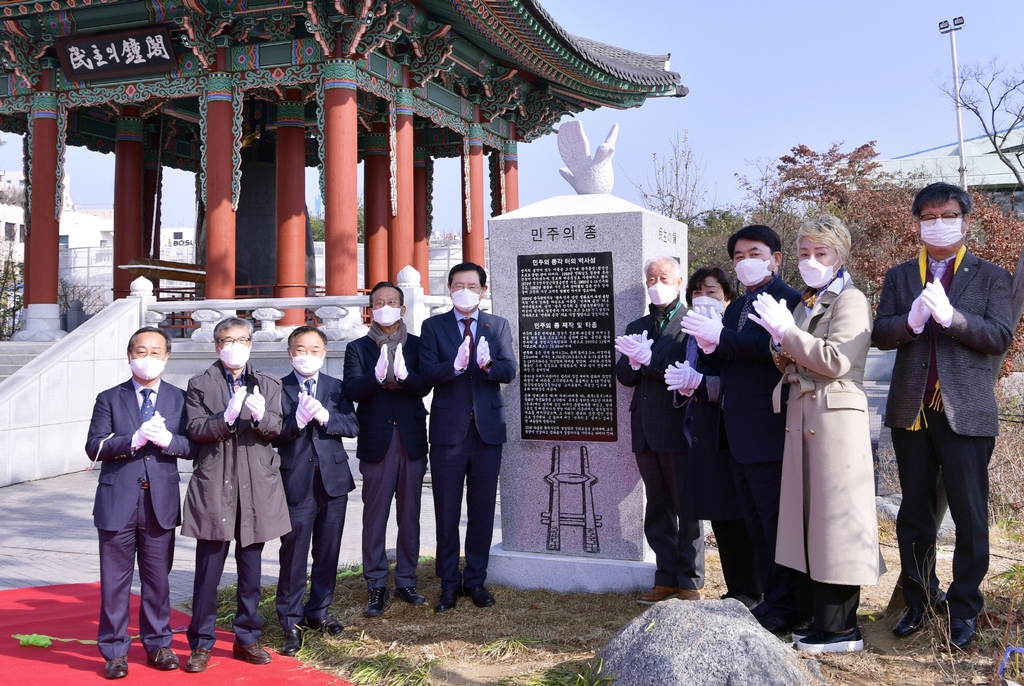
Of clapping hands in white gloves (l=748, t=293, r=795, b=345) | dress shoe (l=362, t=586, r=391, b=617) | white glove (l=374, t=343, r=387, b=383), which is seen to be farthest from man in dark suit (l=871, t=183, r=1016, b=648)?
dress shoe (l=362, t=586, r=391, b=617)

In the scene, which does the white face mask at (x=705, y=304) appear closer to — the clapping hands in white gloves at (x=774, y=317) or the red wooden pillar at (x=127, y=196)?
the clapping hands in white gloves at (x=774, y=317)

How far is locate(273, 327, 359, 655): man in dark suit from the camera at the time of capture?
4.15m

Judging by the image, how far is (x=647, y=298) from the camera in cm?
487

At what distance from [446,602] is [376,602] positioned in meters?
0.37

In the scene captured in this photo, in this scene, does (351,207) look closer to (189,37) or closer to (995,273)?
(189,37)

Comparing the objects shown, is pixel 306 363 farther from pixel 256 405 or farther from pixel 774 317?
pixel 774 317

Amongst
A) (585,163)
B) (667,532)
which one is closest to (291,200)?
(585,163)

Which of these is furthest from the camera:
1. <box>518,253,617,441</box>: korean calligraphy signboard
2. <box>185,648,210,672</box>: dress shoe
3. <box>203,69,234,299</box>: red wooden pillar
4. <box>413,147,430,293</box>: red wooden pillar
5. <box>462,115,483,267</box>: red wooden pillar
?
<box>413,147,430,293</box>: red wooden pillar

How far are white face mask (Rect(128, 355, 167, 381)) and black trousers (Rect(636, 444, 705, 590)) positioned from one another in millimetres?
2389

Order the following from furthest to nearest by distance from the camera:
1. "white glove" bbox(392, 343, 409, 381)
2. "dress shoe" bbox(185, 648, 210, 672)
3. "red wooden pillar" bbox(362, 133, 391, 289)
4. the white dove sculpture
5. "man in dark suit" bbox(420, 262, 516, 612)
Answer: "red wooden pillar" bbox(362, 133, 391, 289), the white dove sculpture, "man in dark suit" bbox(420, 262, 516, 612), "white glove" bbox(392, 343, 409, 381), "dress shoe" bbox(185, 648, 210, 672)

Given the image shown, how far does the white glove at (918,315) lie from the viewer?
3511 mm

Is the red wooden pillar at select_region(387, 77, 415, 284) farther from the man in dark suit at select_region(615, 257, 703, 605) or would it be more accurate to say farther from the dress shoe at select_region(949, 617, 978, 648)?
the dress shoe at select_region(949, 617, 978, 648)

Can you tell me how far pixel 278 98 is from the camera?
1270 cm

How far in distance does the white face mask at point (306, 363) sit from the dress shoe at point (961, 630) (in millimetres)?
2975
